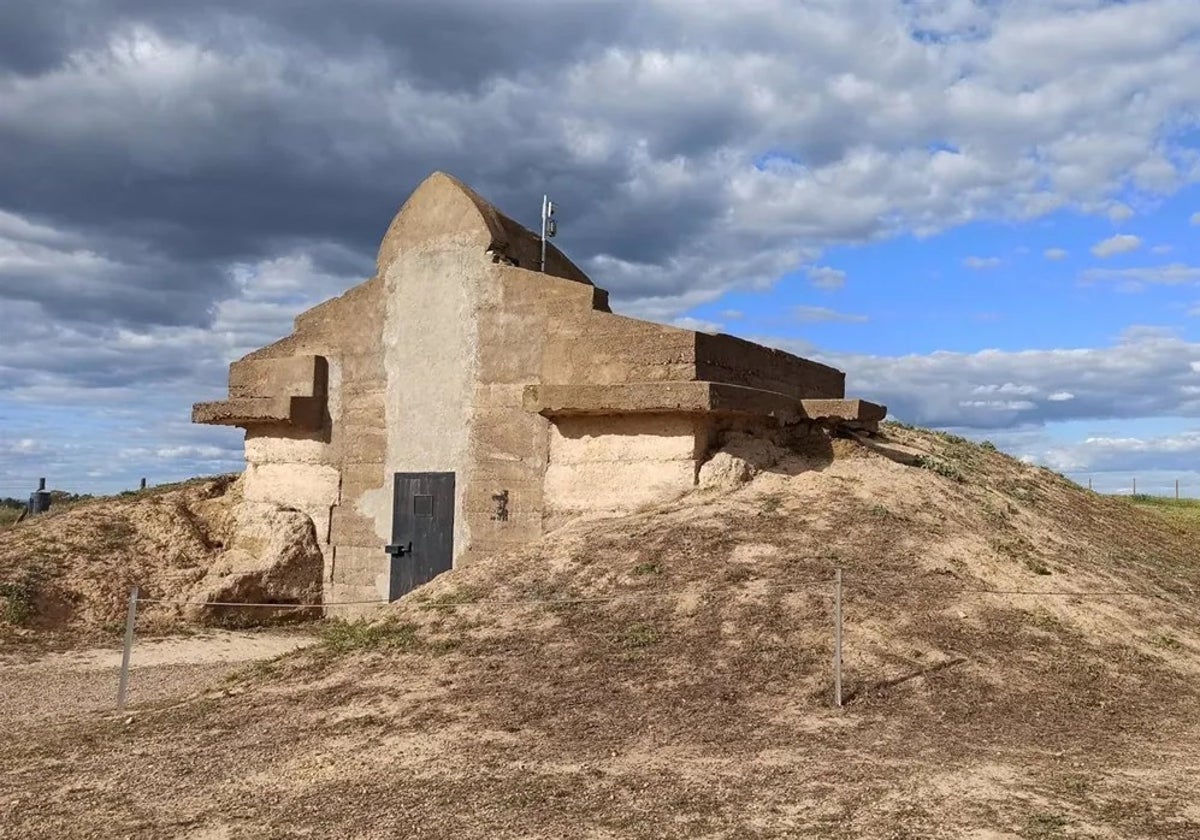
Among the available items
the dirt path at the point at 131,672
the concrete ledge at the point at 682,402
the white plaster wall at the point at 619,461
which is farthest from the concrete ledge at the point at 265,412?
the white plaster wall at the point at 619,461

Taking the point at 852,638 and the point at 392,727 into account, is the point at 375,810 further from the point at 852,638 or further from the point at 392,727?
the point at 852,638

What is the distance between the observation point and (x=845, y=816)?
589 centimetres

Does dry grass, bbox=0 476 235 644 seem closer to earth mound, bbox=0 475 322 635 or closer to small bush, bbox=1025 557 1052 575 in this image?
earth mound, bbox=0 475 322 635

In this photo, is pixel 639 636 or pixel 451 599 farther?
pixel 451 599

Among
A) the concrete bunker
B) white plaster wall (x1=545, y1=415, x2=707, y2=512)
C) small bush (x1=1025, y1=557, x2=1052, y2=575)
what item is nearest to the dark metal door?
the concrete bunker

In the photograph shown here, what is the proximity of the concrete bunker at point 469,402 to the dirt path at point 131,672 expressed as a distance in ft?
6.40

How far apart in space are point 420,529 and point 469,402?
182 cm

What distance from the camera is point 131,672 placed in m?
11.4

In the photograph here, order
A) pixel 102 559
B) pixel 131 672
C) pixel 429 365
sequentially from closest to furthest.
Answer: pixel 131 672 < pixel 429 365 < pixel 102 559

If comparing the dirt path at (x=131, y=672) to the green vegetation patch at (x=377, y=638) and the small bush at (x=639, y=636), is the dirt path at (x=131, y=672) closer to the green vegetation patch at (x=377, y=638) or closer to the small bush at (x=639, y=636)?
the green vegetation patch at (x=377, y=638)

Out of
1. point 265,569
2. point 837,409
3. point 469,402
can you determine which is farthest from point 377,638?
point 837,409

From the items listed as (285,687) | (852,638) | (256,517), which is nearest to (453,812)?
(285,687)

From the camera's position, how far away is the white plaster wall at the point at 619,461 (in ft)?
40.1

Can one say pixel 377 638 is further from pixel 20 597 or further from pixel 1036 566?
pixel 1036 566
